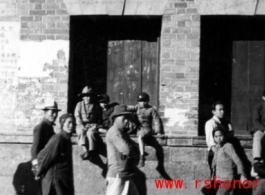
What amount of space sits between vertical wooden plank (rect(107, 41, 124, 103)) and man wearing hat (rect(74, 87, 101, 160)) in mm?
679

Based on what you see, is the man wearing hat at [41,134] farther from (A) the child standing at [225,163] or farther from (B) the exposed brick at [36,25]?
(A) the child standing at [225,163]

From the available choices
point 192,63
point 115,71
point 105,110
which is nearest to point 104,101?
point 105,110

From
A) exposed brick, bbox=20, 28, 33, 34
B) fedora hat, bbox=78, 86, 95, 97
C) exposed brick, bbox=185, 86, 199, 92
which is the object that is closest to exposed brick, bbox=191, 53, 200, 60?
exposed brick, bbox=185, 86, 199, 92

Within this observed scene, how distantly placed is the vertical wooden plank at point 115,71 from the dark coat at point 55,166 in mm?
2932

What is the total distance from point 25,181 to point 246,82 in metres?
4.75

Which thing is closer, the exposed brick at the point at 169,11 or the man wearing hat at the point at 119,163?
the man wearing hat at the point at 119,163

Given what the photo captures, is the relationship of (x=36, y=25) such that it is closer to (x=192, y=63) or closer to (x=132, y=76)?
(x=132, y=76)

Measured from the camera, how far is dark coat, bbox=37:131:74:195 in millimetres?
7422

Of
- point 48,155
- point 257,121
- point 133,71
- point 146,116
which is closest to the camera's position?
point 48,155

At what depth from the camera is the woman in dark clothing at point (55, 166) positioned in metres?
7.43

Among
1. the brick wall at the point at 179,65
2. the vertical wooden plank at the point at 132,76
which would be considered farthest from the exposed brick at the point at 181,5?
the vertical wooden plank at the point at 132,76

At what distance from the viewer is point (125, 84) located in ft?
33.9

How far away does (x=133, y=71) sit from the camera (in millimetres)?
10297

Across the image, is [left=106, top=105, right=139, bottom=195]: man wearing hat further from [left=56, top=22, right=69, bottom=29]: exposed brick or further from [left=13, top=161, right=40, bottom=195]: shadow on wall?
[left=56, top=22, right=69, bottom=29]: exposed brick
